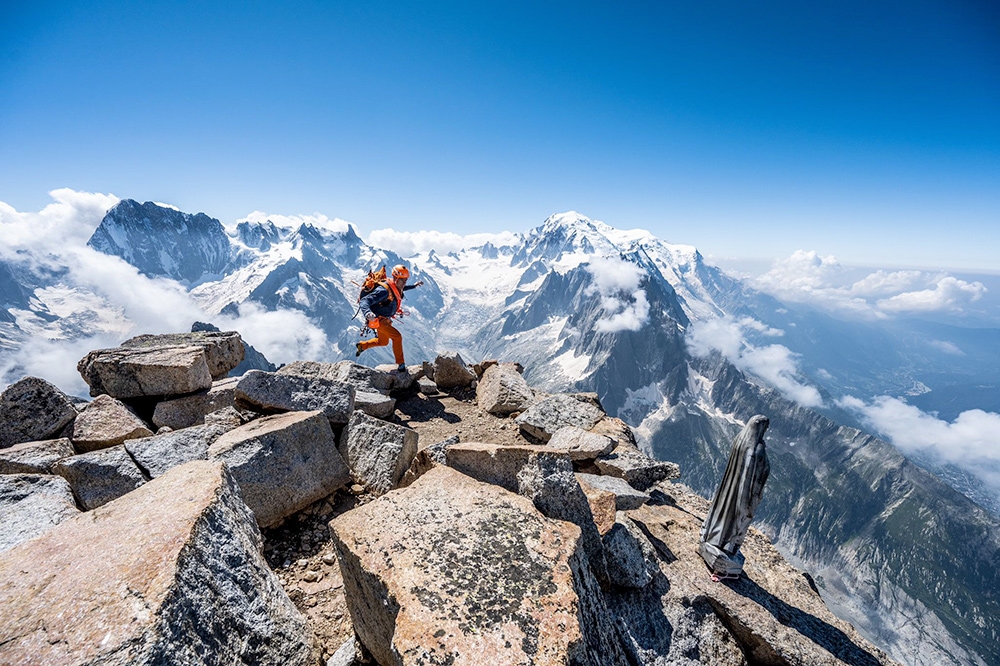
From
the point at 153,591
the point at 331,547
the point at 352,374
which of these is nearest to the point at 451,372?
the point at 352,374

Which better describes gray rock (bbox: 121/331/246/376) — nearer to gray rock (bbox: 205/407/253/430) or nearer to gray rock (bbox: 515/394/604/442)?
gray rock (bbox: 205/407/253/430)

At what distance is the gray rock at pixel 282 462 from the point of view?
7.75 meters

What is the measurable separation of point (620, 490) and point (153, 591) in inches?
387

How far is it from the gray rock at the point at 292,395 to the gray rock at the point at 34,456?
348cm

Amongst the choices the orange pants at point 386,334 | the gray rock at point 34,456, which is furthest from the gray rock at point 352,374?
the gray rock at point 34,456

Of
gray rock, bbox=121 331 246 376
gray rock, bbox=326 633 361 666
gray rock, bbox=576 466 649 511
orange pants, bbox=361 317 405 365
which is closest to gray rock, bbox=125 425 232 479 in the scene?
gray rock, bbox=326 633 361 666

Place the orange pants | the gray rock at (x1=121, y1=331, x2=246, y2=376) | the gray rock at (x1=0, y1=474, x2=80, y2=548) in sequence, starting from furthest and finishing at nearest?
the orange pants < the gray rock at (x1=121, y1=331, x2=246, y2=376) < the gray rock at (x1=0, y1=474, x2=80, y2=548)

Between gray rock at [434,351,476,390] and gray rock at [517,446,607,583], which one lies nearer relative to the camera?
gray rock at [517,446,607,583]

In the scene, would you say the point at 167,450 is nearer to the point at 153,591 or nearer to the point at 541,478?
the point at 153,591

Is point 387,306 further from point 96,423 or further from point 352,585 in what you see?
point 352,585

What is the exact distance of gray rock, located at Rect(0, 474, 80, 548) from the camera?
243 inches

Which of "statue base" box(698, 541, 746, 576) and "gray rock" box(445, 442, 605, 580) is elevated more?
"gray rock" box(445, 442, 605, 580)

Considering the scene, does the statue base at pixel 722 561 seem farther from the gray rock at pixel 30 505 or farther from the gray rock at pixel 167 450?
the gray rock at pixel 30 505

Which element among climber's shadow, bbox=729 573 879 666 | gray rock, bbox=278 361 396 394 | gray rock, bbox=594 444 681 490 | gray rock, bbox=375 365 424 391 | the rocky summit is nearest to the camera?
the rocky summit
